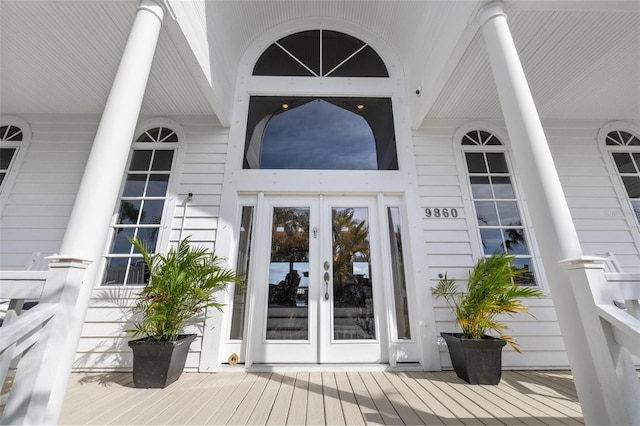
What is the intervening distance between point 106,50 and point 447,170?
13.3 feet

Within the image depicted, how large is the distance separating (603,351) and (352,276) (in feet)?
6.46

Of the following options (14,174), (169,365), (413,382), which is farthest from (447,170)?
(14,174)

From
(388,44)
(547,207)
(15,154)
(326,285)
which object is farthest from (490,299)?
(15,154)

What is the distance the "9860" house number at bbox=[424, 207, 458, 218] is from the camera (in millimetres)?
3126

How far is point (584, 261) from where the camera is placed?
136 cm

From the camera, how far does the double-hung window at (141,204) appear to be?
2.91 m

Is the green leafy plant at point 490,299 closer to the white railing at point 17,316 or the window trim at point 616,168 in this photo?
the window trim at point 616,168

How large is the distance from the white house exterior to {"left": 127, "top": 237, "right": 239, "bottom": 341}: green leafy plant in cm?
25

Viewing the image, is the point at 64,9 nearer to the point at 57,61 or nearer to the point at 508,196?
the point at 57,61

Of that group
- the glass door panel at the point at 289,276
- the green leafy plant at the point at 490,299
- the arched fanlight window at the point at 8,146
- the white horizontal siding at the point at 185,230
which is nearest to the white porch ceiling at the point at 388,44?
the arched fanlight window at the point at 8,146

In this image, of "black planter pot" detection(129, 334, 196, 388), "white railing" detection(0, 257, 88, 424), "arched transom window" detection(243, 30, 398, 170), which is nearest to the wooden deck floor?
"black planter pot" detection(129, 334, 196, 388)

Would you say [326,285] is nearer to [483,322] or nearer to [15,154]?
[483,322]

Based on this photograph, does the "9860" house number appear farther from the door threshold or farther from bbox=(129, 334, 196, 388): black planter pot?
bbox=(129, 334, 196, 388): black planter pot

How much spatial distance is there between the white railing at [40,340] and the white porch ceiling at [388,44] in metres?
2.10
